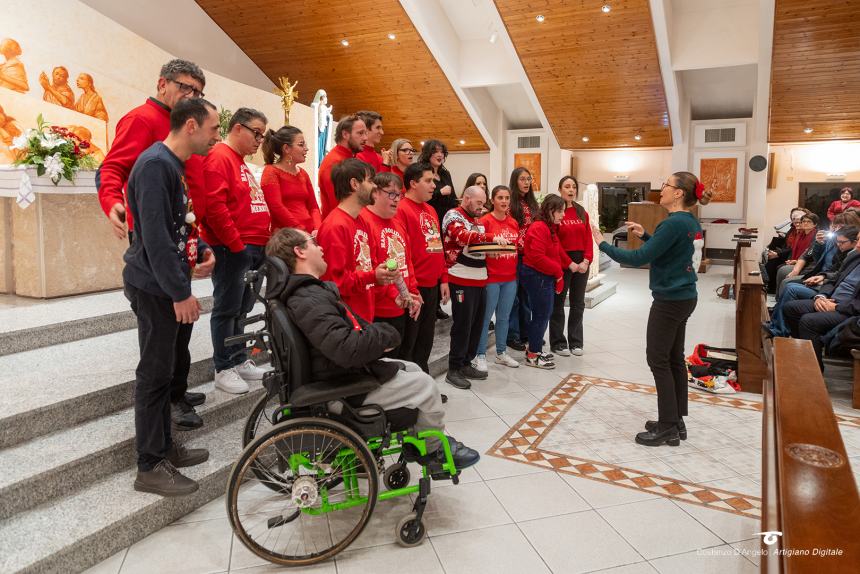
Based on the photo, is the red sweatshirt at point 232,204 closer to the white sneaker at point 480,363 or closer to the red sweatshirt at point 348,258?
the red sweatshirt at point 348,258

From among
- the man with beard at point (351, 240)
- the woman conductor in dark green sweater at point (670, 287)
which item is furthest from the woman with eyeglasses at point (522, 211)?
the man with beard at point (351, 240)

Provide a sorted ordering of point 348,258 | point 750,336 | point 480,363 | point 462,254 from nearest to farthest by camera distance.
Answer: point 348,258, point 462,254, point 750,336, point 480,363

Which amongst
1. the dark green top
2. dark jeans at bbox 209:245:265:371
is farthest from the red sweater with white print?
dark jeans at bbox 209:245:265:371

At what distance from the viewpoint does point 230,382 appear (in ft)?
10.4

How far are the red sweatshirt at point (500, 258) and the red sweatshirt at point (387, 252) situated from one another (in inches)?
49.1

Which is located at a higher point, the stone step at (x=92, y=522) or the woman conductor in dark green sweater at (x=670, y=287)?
the woman conductor in dark green sweater at (x=670, y=287)

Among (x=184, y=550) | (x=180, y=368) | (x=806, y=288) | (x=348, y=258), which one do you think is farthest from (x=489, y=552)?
(x=806, y=288)

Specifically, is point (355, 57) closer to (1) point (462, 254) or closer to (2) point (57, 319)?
(1) point (462, 254)

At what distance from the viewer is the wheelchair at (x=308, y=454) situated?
6.87 feet

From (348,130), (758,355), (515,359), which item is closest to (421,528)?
(348,130)

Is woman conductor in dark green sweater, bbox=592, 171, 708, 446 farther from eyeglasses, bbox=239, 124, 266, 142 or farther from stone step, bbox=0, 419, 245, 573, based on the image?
stone step, bbox=0, 419, 245, 573

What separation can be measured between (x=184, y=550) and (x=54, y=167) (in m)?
2.84

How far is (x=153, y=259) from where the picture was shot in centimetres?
218

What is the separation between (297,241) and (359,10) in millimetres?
9120
